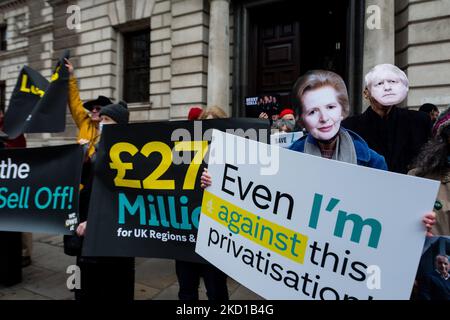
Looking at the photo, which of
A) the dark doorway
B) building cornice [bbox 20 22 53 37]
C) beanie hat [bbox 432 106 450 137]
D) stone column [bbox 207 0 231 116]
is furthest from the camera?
building cornice [bbox 20 22 53 37]

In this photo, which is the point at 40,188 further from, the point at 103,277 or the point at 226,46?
the point at 226,46

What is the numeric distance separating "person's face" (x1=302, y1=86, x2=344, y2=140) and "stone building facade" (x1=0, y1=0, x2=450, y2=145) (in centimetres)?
526

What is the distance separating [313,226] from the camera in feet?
4.60

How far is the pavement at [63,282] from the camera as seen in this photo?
2.93 m

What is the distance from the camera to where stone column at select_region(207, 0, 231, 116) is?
7.39 meters

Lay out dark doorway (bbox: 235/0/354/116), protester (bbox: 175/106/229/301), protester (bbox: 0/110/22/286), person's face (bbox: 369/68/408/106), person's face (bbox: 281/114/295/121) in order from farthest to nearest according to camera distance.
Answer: dark doorway (bbox: 235/0/354/116) → person's face (bbox: 281/114/295/121) → protester (bbox: 0/110/22/286) → protester (bbox: 175/106/229/301) → person's face (bbox: 369/68/408/106)

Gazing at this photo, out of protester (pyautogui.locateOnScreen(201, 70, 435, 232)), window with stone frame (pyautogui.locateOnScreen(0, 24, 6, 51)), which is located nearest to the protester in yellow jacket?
protester (pyautogui.locateOnScreen(201, 70, 435, 232))

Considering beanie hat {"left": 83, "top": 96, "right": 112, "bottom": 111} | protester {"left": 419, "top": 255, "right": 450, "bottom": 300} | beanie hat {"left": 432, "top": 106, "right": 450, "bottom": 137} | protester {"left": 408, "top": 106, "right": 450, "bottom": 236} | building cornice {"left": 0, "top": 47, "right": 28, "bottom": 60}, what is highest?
building cornice {"left": 0, "top": 47, "right": 28, "bottom": 60}

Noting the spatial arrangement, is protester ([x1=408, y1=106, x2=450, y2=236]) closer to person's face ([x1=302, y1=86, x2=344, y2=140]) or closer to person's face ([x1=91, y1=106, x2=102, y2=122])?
person's face ([x1=302, y1=86, x2=344, y2=140])

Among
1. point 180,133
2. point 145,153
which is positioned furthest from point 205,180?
point 145,153

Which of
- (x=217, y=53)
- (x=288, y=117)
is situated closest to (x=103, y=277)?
(x=288, y=117)

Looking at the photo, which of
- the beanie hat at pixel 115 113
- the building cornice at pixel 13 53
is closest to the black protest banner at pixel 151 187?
the beanie hat at pixel 115 113
